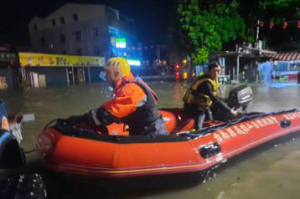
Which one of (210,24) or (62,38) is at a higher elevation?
(62,38)

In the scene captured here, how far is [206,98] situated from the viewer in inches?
189

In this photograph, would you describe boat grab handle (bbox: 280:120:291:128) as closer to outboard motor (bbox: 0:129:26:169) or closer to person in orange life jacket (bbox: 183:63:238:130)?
person in orange life jacket (bbox: 183:63:238:130)

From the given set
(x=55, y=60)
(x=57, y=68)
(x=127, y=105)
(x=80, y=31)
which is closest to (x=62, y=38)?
(x=80, y=31)

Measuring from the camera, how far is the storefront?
28.5 meters

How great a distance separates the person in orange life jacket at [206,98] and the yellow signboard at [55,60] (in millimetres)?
25701

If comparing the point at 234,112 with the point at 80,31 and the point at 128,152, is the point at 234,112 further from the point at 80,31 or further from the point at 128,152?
the point at 80,31

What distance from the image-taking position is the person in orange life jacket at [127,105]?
3205mm

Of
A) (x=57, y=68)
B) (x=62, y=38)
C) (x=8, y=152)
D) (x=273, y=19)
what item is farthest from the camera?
(x=62, y=38)

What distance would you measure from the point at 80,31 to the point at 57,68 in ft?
29.9

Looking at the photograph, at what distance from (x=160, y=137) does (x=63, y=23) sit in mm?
40804

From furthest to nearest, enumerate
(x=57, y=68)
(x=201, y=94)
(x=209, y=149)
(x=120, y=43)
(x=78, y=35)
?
(x=120, y=43)
(x=78, y=35)
(x=57, y=68)
(x=201, y=94)
(x=209, y=149)

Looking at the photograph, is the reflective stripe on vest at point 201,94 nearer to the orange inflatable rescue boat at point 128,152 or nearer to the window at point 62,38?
the orange inflatable rescue boat at point 128,152

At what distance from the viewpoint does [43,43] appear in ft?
141

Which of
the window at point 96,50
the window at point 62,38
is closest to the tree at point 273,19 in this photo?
the window at point 96,50
